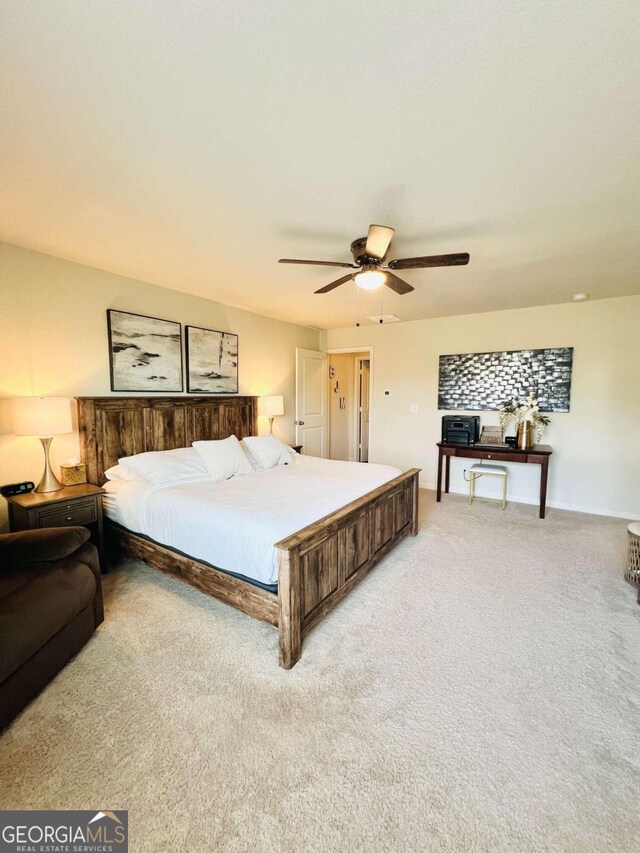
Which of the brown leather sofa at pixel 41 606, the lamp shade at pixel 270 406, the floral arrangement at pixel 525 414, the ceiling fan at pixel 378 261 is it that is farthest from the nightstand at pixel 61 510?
the floral arrangement at pixel 525 414

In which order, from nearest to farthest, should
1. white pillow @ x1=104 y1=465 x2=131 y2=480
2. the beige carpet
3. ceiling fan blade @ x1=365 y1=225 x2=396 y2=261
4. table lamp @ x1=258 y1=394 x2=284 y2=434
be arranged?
the beige carpet, ceiling fan blade @ x1=365 y1=225 x2=396 y2=261, white pillow @ x1=104 y1=465 x2=131 y2=480, table lamp @ x1=258 y1=394 x2=284 y2=434

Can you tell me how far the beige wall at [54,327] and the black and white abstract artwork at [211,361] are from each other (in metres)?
0.26

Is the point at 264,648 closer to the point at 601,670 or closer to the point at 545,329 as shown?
the point at 601,670

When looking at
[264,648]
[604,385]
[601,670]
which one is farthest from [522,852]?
[604,385]

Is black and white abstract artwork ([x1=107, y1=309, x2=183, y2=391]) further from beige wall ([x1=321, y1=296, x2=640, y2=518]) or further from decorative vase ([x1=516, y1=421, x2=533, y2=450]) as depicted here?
decorative vase ([x1=516, y1=421, x2=533, y2=450])

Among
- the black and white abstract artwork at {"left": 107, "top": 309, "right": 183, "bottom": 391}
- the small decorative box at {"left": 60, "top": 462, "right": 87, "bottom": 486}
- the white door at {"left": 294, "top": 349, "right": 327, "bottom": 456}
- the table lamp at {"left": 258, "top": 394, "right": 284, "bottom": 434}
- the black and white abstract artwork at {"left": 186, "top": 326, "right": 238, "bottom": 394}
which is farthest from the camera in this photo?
the white door at {"left": 294, "top": 349, "right": 327, "bottom": 456}

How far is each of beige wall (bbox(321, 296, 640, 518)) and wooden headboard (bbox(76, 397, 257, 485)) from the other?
8.95 ft

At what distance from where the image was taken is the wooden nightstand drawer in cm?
245

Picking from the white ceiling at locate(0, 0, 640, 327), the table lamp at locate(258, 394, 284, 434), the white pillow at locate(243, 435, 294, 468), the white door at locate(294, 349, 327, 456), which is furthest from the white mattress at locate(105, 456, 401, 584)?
the white door at locate(294, 349, 327, 456)

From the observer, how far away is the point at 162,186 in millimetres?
1863

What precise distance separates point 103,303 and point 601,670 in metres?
4.35

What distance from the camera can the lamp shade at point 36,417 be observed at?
246 cm

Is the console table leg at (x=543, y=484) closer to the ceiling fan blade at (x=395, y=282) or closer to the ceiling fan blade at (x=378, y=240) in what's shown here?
the ceiling fan blade at (x=395, y=282)

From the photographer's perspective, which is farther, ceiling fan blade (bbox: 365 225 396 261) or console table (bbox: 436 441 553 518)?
console table (bbox: 436 441 553 518)
